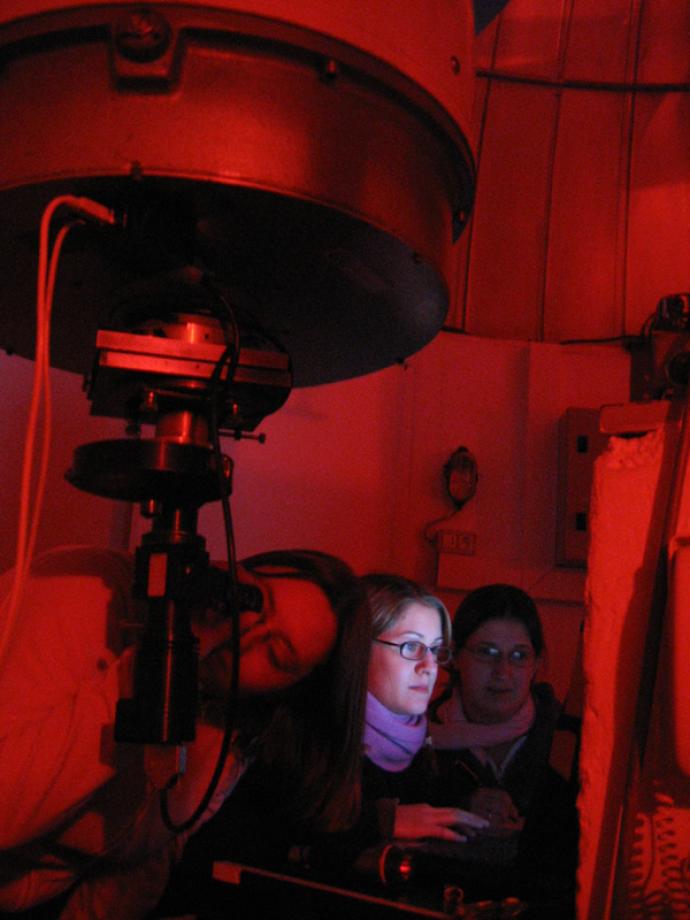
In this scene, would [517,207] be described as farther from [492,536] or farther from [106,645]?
[106,645]

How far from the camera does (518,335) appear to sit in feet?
6.09

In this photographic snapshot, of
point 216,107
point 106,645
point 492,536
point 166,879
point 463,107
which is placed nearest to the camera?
point 216,107

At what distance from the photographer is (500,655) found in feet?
5.08

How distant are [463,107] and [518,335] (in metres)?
1.29

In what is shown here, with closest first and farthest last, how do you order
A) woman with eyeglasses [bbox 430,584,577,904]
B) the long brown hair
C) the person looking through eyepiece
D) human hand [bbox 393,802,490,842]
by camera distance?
1. the person looking through eyepiece
2. the long brown hair
3. human hand [bbox 393,802,490,842]
4. woman with eyeglasses [bbox 430,584,577,904]

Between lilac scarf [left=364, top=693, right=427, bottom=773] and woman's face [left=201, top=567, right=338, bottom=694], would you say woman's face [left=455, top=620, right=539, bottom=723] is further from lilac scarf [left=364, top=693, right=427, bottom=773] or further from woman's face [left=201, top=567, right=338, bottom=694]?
woman's face [left=201, top=567, right=338, bottom=694]

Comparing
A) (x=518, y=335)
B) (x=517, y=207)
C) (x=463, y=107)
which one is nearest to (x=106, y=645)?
(x=463, y=107)

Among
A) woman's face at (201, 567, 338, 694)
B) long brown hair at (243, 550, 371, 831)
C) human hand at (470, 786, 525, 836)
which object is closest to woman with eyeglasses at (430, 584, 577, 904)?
human hand at (470, 786, 525, 836)

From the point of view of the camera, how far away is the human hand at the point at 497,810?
1.20m

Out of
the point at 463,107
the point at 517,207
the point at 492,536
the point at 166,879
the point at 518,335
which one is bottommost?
the point at 166,879

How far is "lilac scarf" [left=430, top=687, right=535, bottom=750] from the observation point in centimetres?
148

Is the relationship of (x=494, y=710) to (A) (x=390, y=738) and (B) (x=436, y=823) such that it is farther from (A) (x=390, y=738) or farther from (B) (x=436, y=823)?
(B) (x=436, y=823)

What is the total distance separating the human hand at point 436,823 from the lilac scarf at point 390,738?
6.8 inches

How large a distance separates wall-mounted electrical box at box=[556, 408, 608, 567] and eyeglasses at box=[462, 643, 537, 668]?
0.24m
